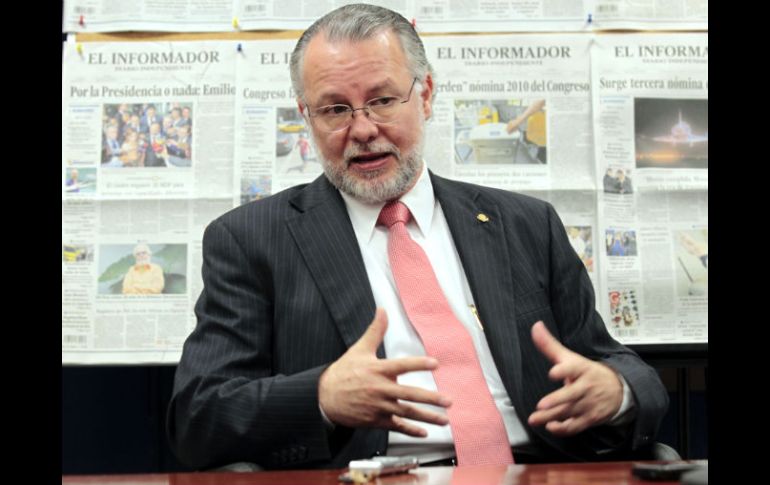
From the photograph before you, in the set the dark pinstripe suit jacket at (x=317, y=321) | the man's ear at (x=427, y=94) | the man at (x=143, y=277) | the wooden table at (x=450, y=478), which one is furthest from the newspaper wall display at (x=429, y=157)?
the wooden table at (x=450, y=478)

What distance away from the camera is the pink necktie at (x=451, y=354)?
162cm

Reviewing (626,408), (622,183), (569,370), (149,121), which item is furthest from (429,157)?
(569,370)

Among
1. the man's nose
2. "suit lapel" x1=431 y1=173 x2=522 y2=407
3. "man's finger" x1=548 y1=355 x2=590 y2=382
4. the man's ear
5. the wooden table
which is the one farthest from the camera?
the man's ear

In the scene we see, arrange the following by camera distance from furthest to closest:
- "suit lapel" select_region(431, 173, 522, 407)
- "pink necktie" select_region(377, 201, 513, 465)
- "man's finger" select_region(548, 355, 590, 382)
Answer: "suit lapel" select_region(431, 173, 522, 407) < "pink necktie" select_region(377, 201, 513, 465) < "man's finger" select_region(548, 355, 590, 382)

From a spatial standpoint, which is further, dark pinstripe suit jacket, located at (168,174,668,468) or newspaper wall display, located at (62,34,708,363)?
newspaper wall display, located at (62,34,708,363)

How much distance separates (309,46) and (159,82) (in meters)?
0.77

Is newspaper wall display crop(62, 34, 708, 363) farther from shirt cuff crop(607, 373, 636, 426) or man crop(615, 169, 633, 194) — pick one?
shirt cuff crop(607, 373, 636, 426)

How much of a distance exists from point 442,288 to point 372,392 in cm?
48

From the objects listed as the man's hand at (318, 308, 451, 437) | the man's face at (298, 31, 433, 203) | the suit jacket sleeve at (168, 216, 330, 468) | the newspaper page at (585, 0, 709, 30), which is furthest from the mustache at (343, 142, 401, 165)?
the newspaper page at (585, 0, 709, 30)

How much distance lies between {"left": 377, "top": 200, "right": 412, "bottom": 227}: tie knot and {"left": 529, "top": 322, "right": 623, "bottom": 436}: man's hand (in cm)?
50

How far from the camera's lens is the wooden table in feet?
3.28

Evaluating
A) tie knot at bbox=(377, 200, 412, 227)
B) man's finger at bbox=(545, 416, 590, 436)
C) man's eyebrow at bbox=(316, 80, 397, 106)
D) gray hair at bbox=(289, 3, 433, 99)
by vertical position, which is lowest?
man's finger at bbox=(545, 416, 590, 436)

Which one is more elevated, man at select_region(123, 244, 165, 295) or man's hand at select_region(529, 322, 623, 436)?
man at select_region(123, 244, 165, 295)

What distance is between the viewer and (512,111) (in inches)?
99.0
